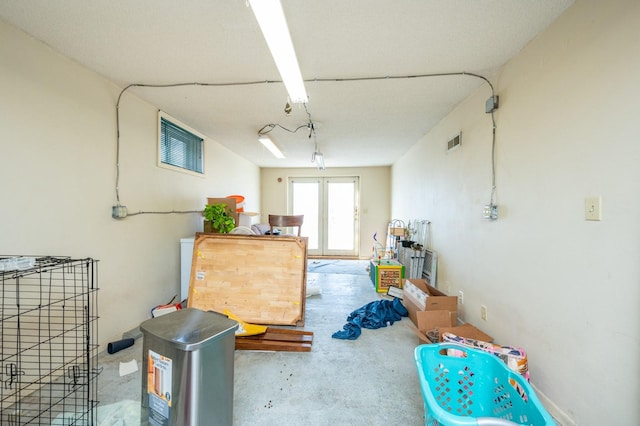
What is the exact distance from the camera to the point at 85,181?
201 cm

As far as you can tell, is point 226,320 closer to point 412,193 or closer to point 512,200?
point 512,200

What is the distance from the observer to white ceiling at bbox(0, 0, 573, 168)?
1416 mm

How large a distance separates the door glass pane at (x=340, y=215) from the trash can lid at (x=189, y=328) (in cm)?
522

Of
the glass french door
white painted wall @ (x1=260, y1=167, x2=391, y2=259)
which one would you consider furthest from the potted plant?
white painted wall @ (x1=260, y1=167, x2=391, y2=259)

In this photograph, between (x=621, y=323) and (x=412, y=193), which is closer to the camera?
(x=621, y=323)

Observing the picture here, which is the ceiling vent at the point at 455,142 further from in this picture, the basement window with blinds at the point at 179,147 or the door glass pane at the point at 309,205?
the door glass pane at the point at 309,205

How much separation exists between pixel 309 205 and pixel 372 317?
13.4ft

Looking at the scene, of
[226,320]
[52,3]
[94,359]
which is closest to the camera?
[226,320]

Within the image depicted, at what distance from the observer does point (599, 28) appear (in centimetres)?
126

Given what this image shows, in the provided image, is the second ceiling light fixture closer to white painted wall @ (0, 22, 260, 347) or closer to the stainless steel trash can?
the stainless steel trash can

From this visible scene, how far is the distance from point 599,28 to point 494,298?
183 cm

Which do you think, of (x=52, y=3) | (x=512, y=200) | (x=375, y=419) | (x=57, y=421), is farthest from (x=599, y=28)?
(x=57, y=421)

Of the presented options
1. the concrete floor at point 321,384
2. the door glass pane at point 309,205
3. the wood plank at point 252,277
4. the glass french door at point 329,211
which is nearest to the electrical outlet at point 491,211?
the concrete floor at point 321,384

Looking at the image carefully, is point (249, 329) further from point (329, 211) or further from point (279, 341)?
point (329, 211)
